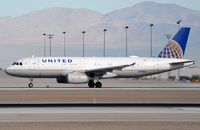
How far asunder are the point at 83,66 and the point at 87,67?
0.53 meters

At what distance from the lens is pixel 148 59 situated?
7162 cm

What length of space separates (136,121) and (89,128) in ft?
10.7

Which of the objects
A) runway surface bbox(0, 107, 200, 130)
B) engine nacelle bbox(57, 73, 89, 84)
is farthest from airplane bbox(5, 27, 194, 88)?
runway surface bbox(0, 107, 200, 130)

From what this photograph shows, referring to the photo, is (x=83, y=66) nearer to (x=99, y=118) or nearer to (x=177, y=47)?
(x=177, y=47)

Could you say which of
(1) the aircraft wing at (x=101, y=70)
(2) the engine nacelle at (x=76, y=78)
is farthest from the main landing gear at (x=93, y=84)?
(2) the engine nacelle at (x=76, y=78)

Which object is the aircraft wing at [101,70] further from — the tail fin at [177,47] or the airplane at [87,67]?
the tail fin at [177,47]

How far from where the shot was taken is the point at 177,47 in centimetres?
7419

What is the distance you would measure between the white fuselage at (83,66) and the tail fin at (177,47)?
1974mm

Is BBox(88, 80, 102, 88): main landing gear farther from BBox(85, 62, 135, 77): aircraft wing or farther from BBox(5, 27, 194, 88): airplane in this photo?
BBox(85, 62, 135, 77): aircraft wing

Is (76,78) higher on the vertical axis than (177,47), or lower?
lower

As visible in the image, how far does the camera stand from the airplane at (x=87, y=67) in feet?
220

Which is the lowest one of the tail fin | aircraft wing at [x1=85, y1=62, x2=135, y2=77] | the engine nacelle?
the engine nacelle

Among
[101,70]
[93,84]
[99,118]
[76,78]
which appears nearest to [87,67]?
[101,70]

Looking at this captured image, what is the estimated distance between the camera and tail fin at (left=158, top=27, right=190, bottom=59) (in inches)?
2908
